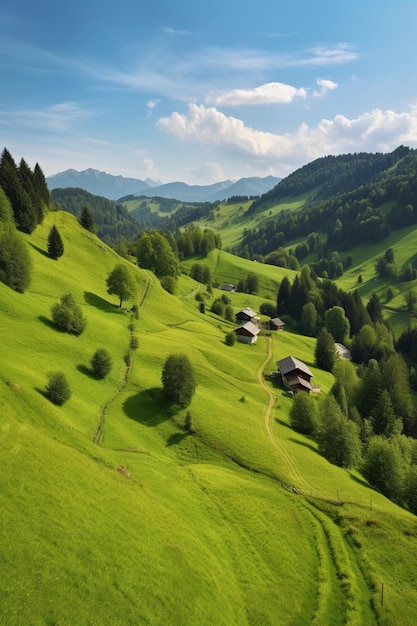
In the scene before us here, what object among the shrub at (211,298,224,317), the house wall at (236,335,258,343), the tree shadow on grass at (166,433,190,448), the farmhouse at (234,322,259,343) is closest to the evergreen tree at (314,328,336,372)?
the farmhouse at (234,322,259,343)

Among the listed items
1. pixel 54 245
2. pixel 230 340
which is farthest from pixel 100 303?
pixel 230 340

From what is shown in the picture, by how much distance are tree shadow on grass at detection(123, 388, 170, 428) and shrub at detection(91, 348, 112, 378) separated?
616cm

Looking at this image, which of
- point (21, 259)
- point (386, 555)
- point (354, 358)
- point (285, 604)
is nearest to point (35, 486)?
point (285, 604)

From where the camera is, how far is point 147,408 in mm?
58500

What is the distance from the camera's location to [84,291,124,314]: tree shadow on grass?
8815 cm

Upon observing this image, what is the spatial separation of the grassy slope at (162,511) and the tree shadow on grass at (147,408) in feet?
0.80

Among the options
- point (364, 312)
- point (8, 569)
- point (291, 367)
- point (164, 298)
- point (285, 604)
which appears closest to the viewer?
point (8, 569)

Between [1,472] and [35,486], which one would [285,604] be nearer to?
[35,486]

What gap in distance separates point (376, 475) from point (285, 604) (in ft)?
126

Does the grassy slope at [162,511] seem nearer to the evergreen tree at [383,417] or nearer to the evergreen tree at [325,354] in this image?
the evergreen tree at [383,417]

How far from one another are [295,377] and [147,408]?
42.7m

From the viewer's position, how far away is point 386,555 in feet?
130

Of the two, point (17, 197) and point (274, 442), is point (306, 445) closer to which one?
point (274, 442)

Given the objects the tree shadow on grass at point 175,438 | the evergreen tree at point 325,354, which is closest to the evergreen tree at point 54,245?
the tree shadow on grass at point 175,438
